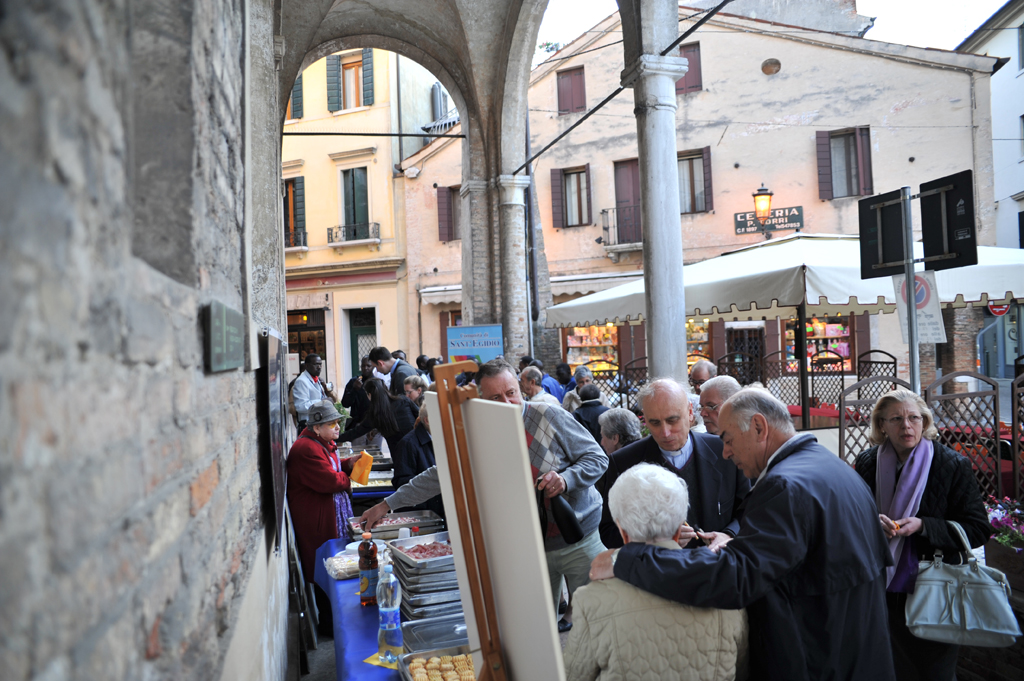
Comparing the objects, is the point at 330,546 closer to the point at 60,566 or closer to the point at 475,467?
the point at 475,467

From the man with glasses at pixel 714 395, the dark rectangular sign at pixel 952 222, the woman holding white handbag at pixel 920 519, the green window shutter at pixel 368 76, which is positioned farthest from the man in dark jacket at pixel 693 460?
the green window shutter at pixel 368 76

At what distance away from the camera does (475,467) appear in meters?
1.59

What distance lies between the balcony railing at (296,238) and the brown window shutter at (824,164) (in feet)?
41.7

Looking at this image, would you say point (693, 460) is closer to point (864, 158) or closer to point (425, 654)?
point (425, 654)

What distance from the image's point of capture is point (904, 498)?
9.86 ft

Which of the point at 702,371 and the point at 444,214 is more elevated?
the point at 444,214

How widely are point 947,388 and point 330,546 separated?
11837 millimetres

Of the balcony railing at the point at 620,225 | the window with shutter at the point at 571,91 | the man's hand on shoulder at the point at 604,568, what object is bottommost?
the man's hand on shoulder at the point at 604,568

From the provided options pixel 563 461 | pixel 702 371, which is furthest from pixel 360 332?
pixel 563 461

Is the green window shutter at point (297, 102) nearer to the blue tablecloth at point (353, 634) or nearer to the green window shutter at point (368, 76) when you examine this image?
the green window shutter at point (368, 76)

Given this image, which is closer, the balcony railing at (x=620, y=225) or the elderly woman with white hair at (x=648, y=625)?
the elderly woman with white hair at (x=648, y=625)

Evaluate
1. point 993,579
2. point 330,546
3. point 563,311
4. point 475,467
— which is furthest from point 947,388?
point 475,467

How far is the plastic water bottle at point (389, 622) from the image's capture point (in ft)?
8.23

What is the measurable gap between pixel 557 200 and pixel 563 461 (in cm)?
1394
